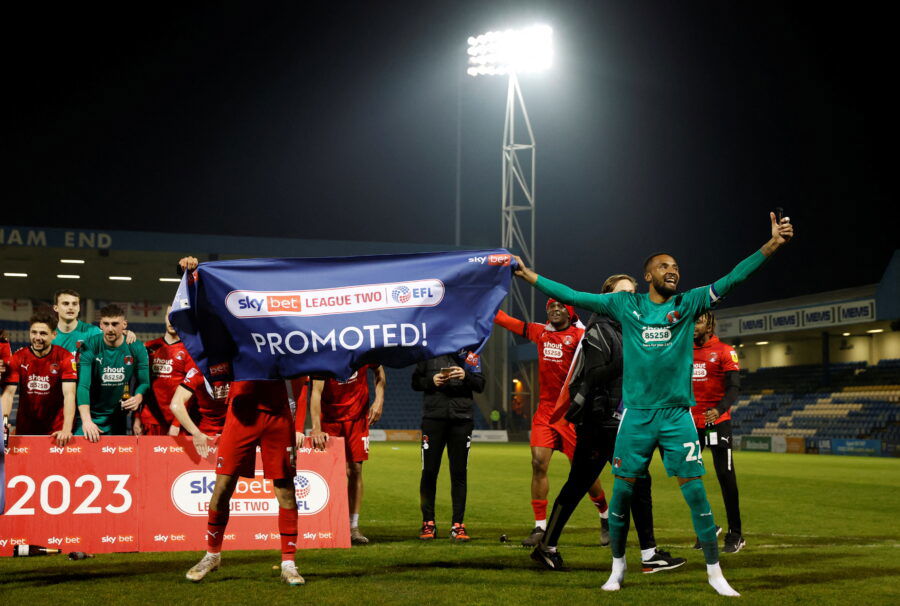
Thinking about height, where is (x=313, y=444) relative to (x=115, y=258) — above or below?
below

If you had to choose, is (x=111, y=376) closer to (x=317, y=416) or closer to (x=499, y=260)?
(x=317, y=416)

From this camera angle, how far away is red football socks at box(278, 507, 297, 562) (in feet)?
21.4

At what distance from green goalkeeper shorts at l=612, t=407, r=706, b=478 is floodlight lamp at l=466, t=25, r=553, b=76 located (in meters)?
37.9

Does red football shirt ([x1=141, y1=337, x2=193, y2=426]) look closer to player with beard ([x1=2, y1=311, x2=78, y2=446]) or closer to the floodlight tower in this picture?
player with beard ([x1=2, y1=311, x2=78, y2=446])

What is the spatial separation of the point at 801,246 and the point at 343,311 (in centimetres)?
5664

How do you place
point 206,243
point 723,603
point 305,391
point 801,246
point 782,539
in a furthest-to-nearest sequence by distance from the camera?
point 801,246 → point 206,243 → point 782,539 → point 305,391 → point 723,603

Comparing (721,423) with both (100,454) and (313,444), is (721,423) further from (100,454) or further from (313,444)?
(100,454)

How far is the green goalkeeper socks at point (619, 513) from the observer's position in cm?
616

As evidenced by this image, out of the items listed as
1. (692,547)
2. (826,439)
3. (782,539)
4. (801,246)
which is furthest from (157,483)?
(801,246)

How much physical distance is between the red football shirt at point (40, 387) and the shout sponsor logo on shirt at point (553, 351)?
441cm

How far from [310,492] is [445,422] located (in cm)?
158

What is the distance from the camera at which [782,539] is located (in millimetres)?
9414

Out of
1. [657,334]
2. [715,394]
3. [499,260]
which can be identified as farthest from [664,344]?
[715,394]

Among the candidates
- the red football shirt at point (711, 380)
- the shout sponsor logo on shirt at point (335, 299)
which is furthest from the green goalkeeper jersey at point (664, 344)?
the red football shirt at point (711, 380)
